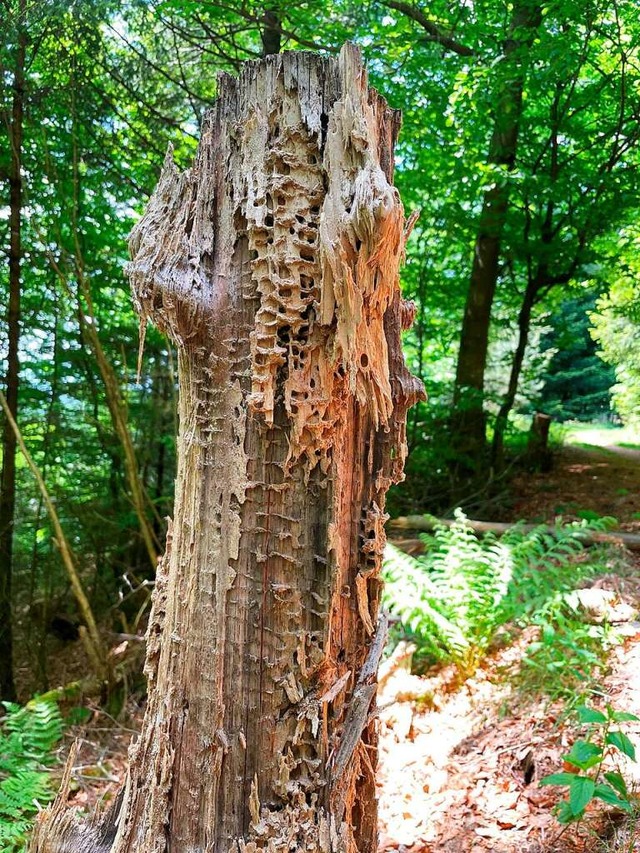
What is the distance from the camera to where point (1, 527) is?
18.7 ft

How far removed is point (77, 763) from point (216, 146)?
3.75 m

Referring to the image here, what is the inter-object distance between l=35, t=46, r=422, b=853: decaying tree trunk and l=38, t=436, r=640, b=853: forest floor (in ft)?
1.37

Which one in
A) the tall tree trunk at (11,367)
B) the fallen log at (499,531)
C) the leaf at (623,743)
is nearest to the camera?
the leaf at (623,743)

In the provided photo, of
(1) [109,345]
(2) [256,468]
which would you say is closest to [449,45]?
(1) [109,345]

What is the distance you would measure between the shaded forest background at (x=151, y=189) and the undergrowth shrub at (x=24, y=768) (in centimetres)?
153

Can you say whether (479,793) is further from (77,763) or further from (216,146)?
(216,146)

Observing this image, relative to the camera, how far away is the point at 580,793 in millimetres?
2109

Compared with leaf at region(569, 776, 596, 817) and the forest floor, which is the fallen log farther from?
leaf at region(569, 776, 596, 817)

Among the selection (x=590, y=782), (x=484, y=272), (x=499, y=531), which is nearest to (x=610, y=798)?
(x=590, y=782)

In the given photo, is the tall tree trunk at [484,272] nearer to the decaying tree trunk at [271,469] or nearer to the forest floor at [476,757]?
the forest floor at [476,757]

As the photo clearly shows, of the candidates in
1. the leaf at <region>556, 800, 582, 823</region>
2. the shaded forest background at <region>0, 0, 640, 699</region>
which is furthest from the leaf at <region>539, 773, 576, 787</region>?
the shaded forest background at <region>0, 0, 640, 699</region>

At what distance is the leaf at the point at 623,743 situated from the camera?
217 cm

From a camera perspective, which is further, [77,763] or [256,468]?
[77,763]

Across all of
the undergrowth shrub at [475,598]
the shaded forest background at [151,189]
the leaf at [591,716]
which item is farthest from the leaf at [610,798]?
the shaded forest background at [151,189]
